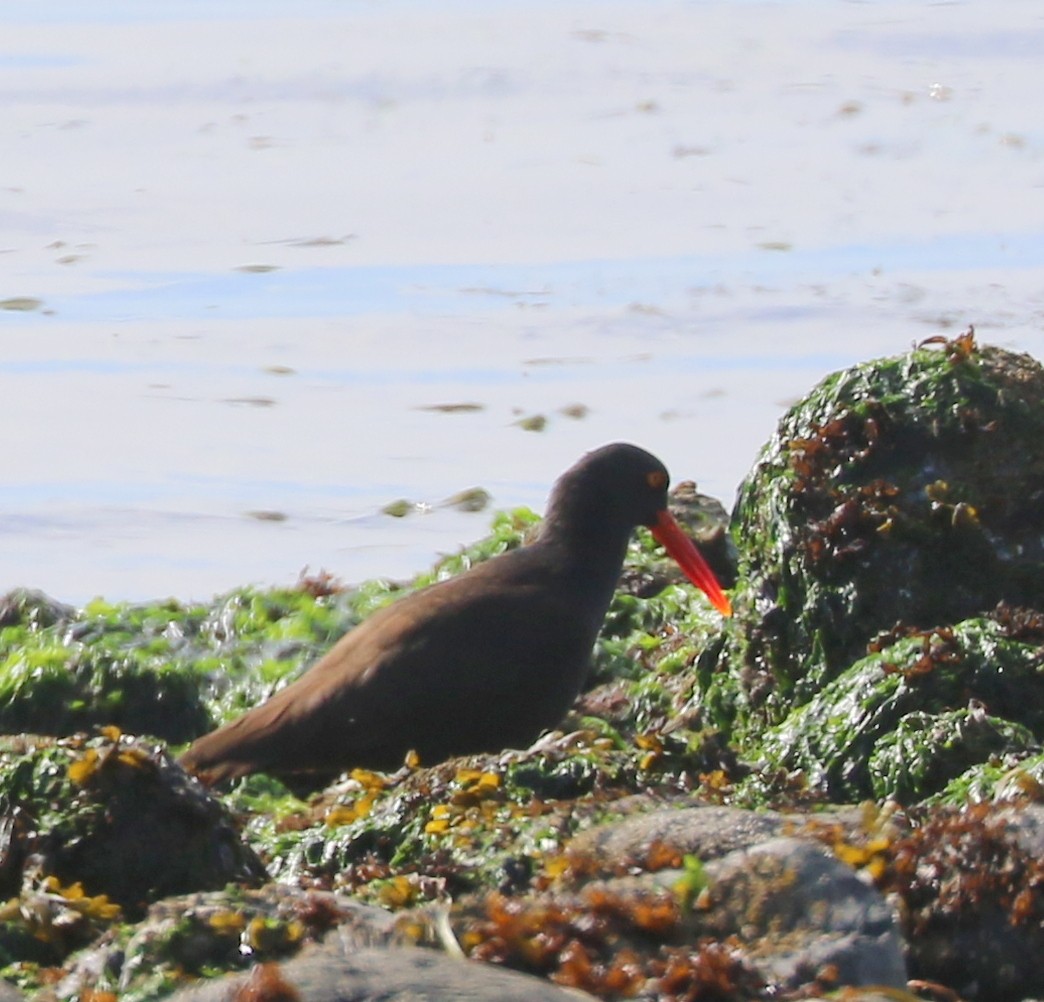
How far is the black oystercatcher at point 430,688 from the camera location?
20.5 ft

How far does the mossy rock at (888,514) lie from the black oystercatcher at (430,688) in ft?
1.87

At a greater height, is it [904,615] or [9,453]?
[904,615]

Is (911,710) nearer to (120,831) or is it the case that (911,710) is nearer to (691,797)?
(691,797)

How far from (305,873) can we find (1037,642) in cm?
205

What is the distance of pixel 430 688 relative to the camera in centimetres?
627

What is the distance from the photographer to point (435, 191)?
43.5ft

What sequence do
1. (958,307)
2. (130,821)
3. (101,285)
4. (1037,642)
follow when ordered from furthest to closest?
(101,285) → (958,307) → (1037,642) → (130,821)

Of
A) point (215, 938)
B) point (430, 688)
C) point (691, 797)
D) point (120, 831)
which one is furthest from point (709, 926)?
point (430, 688)

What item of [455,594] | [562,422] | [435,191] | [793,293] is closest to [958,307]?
[793,293]

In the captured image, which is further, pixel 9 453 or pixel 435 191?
pixel 435 191

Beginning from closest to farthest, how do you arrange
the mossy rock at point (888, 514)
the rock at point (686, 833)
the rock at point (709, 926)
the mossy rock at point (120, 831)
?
1. the rock at point (709, 926)
2. the rock at point (686, 833)
3. the mossy rock at point (120, 831)
4. the mossy rock at point (888, 514)

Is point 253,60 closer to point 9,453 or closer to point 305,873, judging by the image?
point 9,453

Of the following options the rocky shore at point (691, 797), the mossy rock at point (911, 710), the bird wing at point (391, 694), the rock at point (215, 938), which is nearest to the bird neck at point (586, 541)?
the rocky shore at point (691, 797)

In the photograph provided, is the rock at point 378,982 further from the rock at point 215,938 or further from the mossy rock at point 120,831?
the mossy rock at point 120,831
